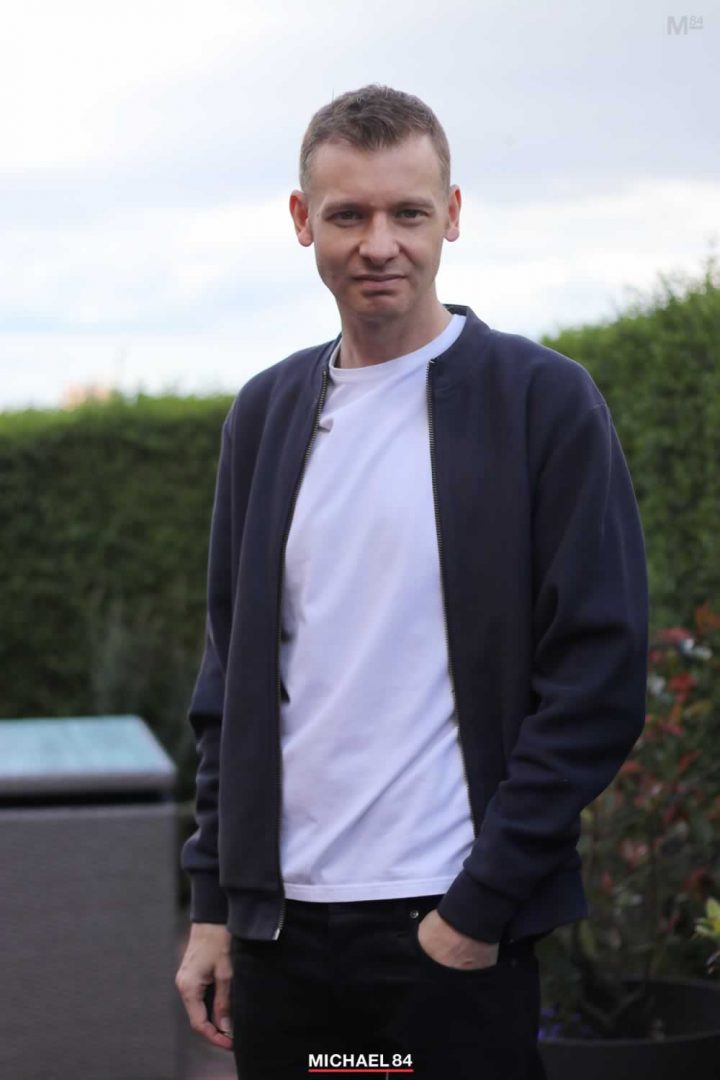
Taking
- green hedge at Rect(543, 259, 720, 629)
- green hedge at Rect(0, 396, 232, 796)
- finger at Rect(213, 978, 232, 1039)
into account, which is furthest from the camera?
green hedge at Rect(0, 396, 232, 796)

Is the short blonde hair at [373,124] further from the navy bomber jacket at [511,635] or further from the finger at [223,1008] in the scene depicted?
the finger at [223,1008]

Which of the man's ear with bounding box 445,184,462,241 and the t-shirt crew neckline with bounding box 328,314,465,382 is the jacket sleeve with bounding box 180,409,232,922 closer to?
the t-shirt crew neckline with bounding box 328,314,465,382

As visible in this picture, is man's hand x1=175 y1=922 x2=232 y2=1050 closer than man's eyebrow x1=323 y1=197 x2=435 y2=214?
No

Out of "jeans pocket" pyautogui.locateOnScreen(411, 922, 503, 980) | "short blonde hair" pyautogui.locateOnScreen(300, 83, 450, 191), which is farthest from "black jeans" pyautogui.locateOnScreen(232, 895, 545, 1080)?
"short blonde hair" pyautogui.locateOnScreen(300, 83, 450, 191)

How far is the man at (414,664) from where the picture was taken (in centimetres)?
203

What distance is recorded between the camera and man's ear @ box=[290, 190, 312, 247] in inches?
90.0

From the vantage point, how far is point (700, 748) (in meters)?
4.52

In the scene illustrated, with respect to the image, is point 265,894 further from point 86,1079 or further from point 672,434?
point 672,434

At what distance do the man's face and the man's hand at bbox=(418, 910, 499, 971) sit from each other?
86 centimetres

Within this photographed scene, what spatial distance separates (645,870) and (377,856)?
81.3 inches

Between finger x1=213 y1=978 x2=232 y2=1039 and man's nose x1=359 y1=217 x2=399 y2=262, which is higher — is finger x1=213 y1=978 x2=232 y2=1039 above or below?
below

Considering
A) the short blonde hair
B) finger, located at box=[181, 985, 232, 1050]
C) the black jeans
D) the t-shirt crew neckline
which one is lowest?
finger, located at box=[181, 985, 232, 1050]

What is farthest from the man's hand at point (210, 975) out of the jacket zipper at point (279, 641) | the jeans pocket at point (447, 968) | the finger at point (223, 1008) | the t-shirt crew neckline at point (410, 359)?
the t-shirt crew neckline at point (410, 359)

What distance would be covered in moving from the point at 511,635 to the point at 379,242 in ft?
1.90
